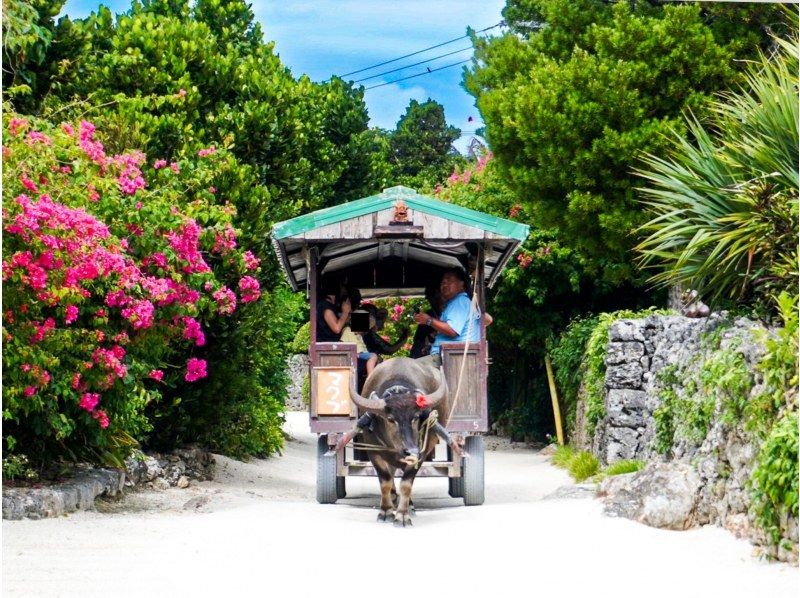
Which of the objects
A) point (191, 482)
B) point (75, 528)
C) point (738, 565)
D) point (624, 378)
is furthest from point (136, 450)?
point (738, 565)

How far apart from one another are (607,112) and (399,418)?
875cm

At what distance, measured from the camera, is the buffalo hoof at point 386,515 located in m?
10.2

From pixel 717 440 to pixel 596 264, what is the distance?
34.9ft

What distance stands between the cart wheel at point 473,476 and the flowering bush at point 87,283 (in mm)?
2945

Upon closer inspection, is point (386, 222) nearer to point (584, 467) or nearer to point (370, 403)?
point (370, 403)

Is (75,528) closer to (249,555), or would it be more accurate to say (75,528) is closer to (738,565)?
(249,555)

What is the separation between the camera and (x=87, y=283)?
962 centimetres

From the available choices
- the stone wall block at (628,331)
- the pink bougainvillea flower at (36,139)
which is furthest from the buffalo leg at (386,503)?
the stone wall block at (628,331)

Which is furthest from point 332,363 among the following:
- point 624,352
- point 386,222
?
point 624,352

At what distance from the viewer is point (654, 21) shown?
17312 millimetres

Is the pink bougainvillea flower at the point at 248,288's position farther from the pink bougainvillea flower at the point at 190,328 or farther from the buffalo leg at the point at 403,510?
the buffalo leg at the point at 403,510

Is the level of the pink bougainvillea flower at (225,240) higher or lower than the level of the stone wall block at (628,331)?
higher

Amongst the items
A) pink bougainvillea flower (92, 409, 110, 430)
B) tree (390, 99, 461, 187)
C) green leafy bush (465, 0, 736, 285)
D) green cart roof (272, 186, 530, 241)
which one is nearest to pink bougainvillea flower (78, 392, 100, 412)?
pink bougainvillea flower (92, 409, 110, 430)

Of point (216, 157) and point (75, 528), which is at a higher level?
point (216, 157)
